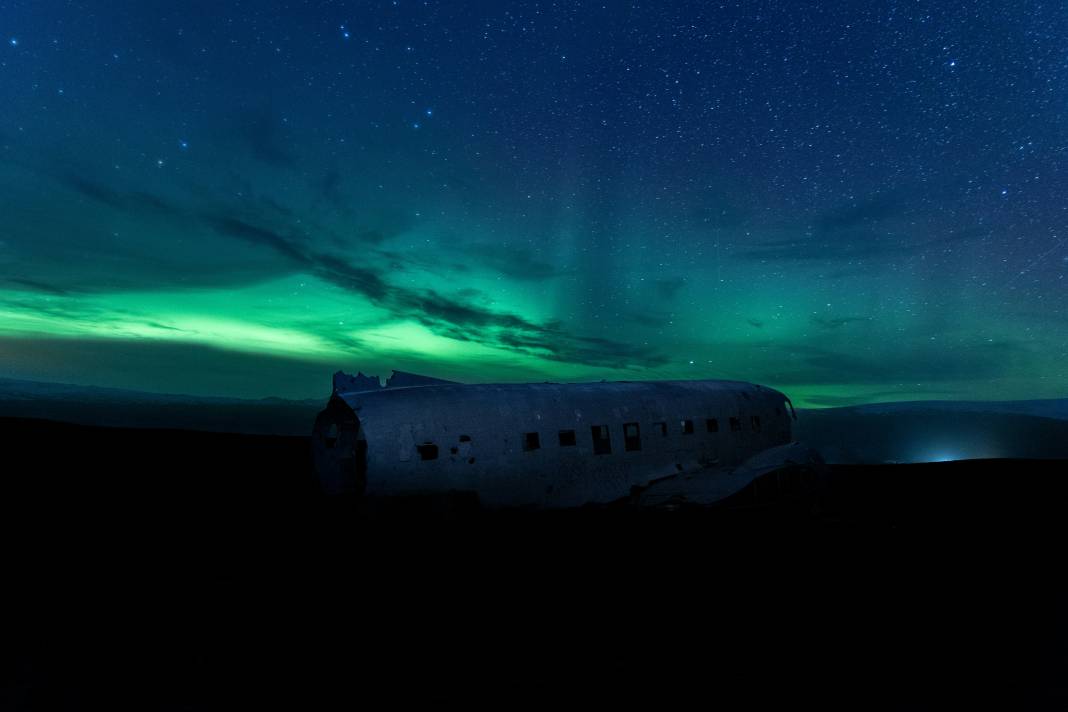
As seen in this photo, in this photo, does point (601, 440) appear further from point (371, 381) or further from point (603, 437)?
point (371, 381)

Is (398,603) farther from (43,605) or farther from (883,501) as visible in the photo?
(883,501)

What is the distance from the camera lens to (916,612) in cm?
1110

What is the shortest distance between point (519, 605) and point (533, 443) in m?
6.72

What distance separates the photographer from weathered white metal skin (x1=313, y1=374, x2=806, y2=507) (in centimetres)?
1570

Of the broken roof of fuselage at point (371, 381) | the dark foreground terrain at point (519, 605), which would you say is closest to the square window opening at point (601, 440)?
the dark foreground terrain at point (519, 605)

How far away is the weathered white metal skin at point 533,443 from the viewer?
15.7m

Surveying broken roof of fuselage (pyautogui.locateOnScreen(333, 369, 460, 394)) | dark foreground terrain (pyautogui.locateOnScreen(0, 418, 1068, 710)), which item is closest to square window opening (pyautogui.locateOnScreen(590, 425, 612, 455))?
dark foreground terrain (pyautogui.locateOnScreen(0, 418, 1068, 710))

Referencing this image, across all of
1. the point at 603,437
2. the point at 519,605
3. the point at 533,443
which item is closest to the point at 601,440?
the point at 603,437

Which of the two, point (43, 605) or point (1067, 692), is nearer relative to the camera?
point (1067, 692)

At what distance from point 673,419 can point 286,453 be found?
109 ft

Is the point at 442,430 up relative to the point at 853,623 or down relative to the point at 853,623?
up

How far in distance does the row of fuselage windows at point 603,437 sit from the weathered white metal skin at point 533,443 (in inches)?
1.5

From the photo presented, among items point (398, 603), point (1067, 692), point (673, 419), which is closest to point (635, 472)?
point (673, 419)

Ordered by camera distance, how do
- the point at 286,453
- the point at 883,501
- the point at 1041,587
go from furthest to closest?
the point at 286,453 → the point at 883,501 → the point at 1041,587
